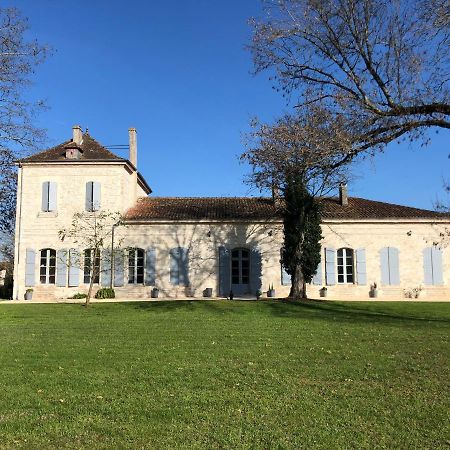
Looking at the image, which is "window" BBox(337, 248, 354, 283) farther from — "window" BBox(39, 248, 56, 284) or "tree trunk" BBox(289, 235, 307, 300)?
"window" BBox(39, 248, 56, 284)

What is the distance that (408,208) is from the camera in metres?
25.3

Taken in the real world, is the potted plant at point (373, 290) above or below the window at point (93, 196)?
below

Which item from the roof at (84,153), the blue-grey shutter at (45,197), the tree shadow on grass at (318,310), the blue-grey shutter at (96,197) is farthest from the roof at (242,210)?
the tree shadow on grass at (318,310)

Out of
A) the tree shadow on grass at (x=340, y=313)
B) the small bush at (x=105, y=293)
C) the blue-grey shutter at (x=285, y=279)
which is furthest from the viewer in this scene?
the blue-grey shutter at (x=285, y=279)

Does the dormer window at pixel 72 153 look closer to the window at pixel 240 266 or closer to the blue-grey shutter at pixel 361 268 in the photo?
the window at pixel 240 266

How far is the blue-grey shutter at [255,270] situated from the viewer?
2364 cm

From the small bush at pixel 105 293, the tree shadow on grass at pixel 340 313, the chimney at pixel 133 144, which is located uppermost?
the chimney at pixel 133 144

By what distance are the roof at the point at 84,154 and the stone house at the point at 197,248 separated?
0.07 metres

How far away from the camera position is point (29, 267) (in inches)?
928

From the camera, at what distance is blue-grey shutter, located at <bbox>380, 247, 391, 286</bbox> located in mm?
23891

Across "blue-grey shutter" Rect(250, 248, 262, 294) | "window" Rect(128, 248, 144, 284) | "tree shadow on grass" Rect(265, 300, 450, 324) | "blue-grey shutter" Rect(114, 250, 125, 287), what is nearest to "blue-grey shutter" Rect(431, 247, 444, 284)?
"tree shadow on grass" Rect(265, 300, 450, 324)

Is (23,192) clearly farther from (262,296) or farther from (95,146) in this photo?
(262,296)

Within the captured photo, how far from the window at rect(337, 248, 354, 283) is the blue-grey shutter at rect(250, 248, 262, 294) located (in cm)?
392

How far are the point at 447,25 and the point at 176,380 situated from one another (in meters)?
8.33
